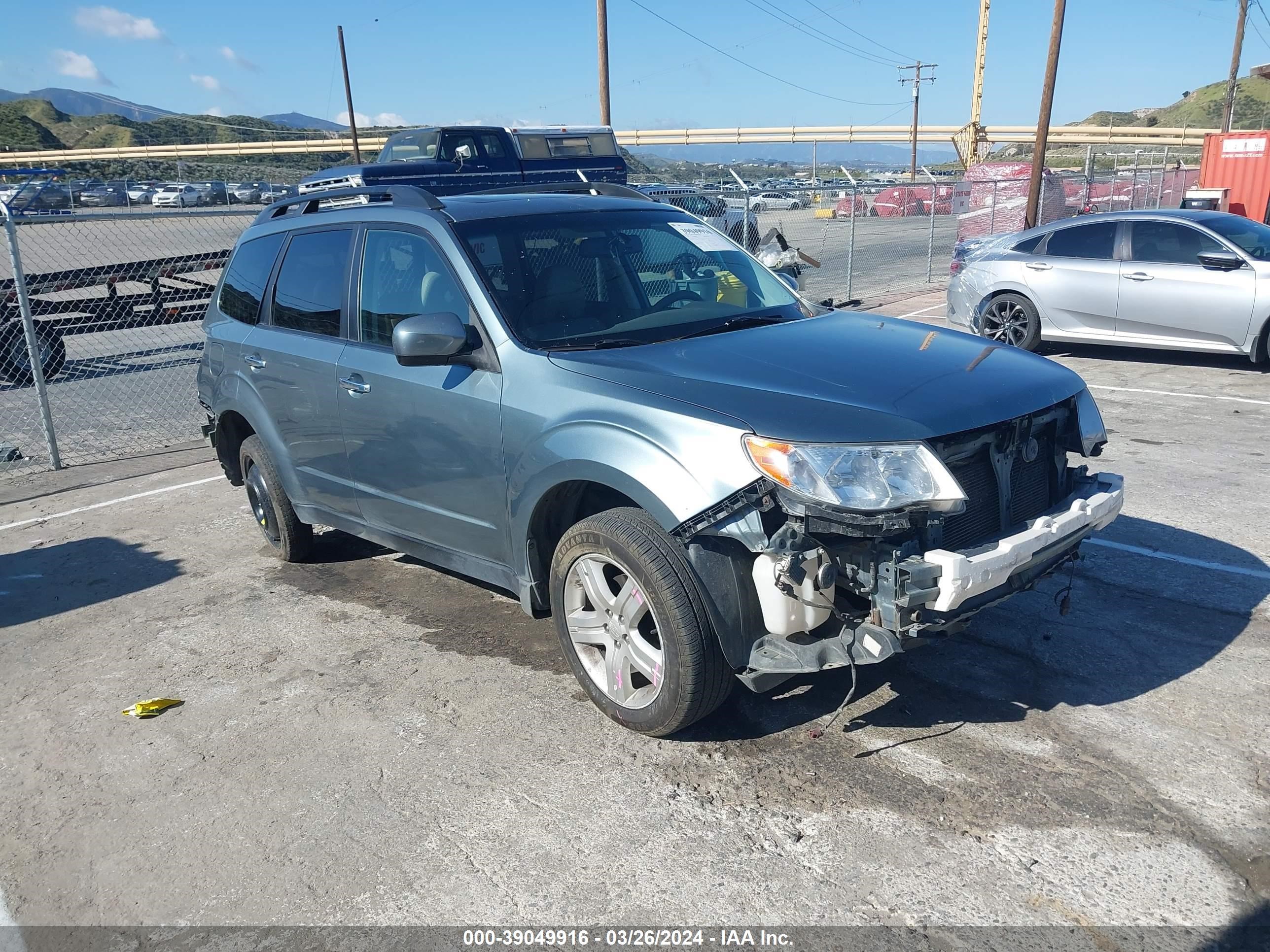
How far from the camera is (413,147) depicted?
50.6 feet

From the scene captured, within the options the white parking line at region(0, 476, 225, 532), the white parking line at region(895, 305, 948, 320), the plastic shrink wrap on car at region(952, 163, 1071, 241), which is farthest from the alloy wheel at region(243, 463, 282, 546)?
the plastic shrink wrap on car at region(952, 163, 1071, 241)

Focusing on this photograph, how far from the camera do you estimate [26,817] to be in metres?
3.53

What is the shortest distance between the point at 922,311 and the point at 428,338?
12.0m

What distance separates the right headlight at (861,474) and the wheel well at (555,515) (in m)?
0.80

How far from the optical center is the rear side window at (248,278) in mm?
5660

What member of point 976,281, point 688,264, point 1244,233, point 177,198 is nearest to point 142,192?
point 177,198

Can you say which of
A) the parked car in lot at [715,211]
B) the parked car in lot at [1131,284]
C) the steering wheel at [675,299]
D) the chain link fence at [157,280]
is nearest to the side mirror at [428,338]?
the steering wheel at [675,299]

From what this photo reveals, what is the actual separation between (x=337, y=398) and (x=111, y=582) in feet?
6.80

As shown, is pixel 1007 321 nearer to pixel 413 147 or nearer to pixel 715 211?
pixel 715 211

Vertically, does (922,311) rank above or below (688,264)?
below

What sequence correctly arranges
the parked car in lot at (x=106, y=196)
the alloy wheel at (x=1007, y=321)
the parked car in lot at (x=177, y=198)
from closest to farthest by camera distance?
the alloy wheel at (x=1007, y=321) → the parked car in lot at (x=177, y=198) → the parked car in lot at (x=106, y=196)

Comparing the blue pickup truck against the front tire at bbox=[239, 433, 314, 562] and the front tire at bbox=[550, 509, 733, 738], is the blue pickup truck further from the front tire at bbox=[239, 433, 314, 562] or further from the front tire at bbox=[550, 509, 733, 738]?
the front tire at bbox=[550, 509, 733, 738]

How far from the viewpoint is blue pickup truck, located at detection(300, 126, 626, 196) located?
13.0 meters

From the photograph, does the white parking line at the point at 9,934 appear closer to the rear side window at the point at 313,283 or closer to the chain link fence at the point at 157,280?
the rear side window at the point at 313,283
